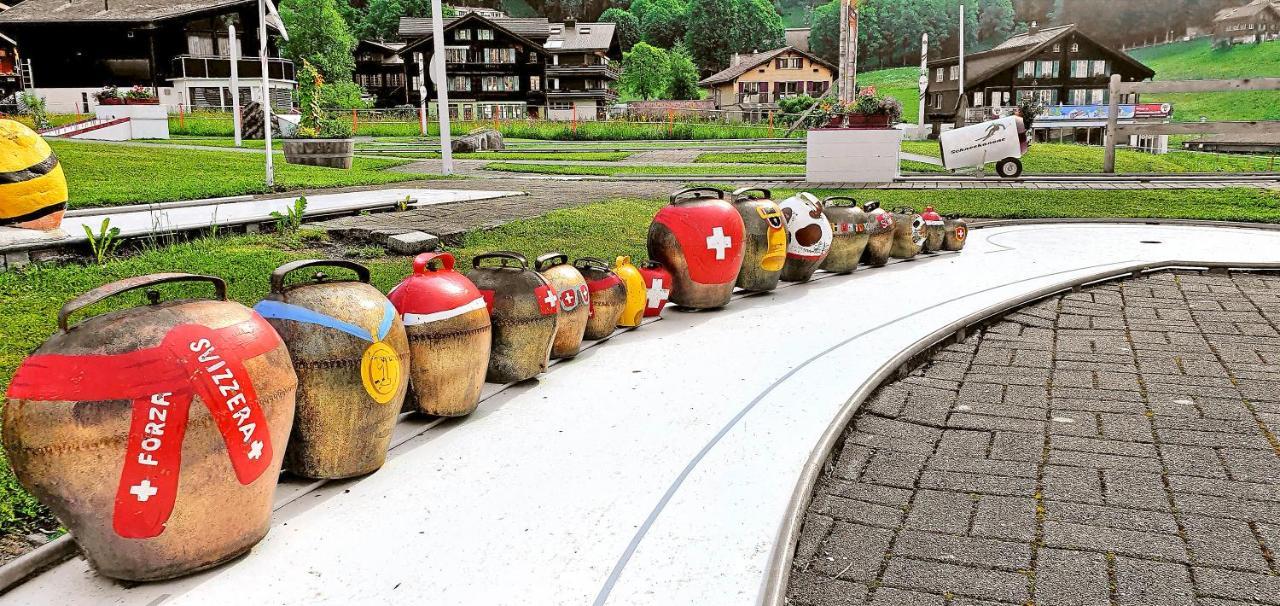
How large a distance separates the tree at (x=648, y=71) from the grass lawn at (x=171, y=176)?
63.3 meters

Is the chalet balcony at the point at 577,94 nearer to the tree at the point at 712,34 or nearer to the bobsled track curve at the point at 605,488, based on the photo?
the tree at the point at 712,34

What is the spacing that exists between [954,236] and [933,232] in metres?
0.38

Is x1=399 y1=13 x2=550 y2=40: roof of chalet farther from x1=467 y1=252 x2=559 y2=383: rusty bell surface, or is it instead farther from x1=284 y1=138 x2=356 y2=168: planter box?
x1=467 y1=252 x2=559 y2=383: rusty bell surface

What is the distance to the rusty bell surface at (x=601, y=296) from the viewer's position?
17.8 ft

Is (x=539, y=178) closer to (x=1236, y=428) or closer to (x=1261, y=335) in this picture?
(x=1261, y=335)

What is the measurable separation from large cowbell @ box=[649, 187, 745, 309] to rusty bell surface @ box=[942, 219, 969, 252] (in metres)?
3.52

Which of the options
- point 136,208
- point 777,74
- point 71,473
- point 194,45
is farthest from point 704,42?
point 71,473

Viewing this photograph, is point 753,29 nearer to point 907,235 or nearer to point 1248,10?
point 1248,10

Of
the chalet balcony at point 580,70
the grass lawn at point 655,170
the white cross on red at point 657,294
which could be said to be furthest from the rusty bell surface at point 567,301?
the chalet balcony at point 580,70

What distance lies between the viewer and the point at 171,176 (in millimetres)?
13148

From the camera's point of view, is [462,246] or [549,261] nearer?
[549,261]

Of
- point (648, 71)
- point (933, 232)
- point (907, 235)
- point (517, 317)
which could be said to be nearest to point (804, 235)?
point (907, 235)

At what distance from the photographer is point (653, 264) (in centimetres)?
615

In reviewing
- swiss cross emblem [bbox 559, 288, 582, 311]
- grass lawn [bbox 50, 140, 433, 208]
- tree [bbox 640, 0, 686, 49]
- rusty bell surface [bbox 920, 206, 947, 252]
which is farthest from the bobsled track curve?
tree [bbox 640, 0, 686, 49]
